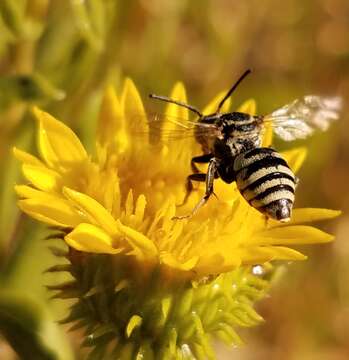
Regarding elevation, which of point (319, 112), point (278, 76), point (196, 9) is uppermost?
point (196, 9)

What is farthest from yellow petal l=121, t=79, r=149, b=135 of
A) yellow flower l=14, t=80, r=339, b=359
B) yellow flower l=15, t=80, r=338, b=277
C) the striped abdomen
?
the striped abdomen

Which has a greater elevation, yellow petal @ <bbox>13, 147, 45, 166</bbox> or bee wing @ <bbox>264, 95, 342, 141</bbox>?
bee wing @ <bbox>264, 95, 342, 141</bbox>

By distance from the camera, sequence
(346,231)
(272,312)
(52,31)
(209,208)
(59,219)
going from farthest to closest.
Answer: (346,231) < (272,312) < (52,31) < (209,208) < (59,219)

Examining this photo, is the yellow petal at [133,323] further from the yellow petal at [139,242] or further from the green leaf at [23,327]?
the green leaf at [23,327]

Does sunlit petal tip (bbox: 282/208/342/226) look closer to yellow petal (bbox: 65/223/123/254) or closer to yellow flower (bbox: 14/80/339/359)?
yellow flower (bbox: 14/80/339/359)

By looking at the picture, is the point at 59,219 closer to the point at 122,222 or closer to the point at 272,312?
the point at 122,222

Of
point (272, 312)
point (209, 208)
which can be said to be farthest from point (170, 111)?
point (272, 312)

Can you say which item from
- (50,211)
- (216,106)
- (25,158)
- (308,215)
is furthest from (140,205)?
(216,106)
